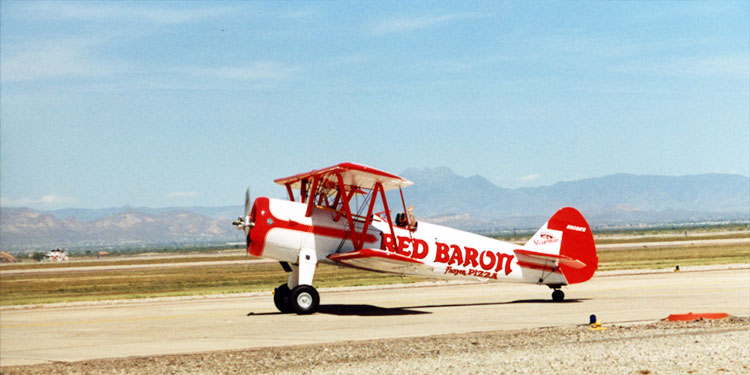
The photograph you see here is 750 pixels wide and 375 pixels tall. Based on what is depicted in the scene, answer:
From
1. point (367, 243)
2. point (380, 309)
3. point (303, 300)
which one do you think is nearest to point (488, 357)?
point (303, 300)

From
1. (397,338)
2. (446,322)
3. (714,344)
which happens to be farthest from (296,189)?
(714,344)

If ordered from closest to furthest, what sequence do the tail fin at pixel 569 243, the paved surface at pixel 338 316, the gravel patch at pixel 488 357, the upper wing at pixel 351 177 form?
the gravel patch at pixel 488 357
the paved surface at pixel 338 316
the upper wing at pixel 351 177
the tail fin at pixel 569 243

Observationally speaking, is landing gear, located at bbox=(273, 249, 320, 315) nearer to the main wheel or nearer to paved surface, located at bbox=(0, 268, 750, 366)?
the main wheel

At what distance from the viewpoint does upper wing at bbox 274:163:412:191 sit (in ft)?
63.8

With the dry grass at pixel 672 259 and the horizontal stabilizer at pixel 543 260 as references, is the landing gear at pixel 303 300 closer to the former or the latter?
the horizontal stabilizer at pixel 543 260

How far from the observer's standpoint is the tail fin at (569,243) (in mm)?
23516

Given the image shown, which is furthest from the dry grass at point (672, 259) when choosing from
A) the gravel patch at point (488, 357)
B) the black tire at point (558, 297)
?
the gravel patch at point (488, 357)

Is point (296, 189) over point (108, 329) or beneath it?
over

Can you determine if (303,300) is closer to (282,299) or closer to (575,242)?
(282,299)

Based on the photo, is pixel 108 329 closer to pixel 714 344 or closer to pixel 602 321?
pixel 602 321

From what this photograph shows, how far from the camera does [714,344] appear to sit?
507 inches

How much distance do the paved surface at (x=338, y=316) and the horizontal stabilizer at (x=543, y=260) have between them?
3.36 feet

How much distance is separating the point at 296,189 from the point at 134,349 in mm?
8794

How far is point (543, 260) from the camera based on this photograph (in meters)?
23.2
